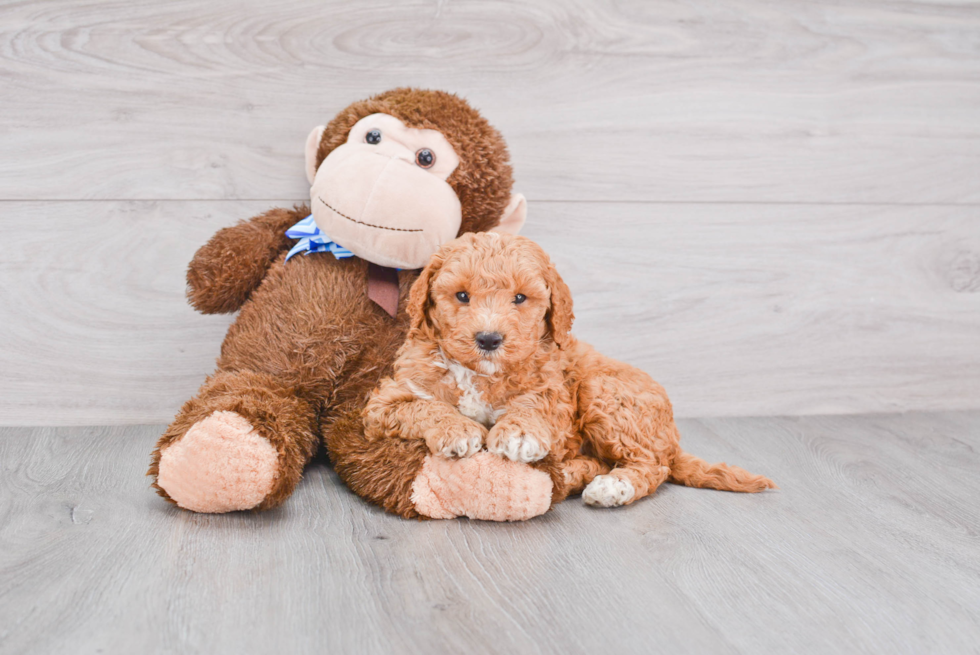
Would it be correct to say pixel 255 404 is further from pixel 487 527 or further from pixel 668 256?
pixel 668 256

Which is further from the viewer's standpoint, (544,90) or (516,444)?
(544,90)

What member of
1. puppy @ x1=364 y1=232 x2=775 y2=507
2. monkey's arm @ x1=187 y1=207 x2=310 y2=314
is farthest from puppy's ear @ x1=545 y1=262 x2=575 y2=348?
monkey's arm @ x1=187 y1=207 x2=310 y2=314

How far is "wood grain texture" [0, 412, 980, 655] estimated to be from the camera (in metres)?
0.80

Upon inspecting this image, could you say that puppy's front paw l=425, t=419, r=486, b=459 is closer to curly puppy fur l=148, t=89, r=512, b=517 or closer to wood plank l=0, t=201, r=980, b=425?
curly puppy fur l=148, t=89, r=512, b=517

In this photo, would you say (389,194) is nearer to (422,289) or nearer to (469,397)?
(422,289)

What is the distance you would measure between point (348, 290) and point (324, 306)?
2.0 inches

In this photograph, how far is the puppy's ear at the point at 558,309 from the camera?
43.7 inches

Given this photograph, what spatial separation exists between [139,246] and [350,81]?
547mm

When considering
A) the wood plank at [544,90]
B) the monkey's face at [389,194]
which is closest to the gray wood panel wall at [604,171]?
the wood plank at [544,90]

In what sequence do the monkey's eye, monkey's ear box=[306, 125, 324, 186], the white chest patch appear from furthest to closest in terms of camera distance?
monkey's ear box=[306, 125, 324, 186], the monkey's eye, the white chest patch

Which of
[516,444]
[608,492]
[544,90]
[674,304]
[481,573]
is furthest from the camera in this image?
[674,304]

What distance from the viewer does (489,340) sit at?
1.03 metres

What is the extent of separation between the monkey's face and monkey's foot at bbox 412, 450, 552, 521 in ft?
1.18

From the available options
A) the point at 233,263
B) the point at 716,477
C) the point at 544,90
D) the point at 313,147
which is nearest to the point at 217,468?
the point at 233,263
